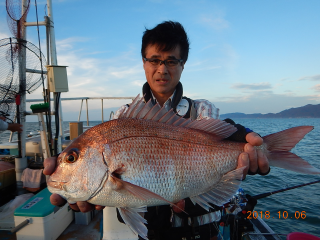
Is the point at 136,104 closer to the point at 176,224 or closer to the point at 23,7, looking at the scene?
the point at 176,224

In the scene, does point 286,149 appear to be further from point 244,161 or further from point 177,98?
point 177,98

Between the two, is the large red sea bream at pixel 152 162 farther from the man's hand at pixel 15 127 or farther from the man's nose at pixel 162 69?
the man's hand at pixel 15 127

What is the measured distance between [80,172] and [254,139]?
1.61m

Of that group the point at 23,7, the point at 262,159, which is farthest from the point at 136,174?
the point at 23,7

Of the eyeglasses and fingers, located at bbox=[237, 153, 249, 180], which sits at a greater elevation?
the eyeglasses

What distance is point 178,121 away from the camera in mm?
1933

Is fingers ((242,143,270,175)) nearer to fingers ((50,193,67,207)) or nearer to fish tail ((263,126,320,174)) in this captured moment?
fish tail ((263,126,320,174))

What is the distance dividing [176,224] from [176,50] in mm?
2126

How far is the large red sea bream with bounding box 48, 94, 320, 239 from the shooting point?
5.23 ft

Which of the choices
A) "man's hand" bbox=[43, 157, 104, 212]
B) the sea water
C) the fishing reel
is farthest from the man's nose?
the sea water

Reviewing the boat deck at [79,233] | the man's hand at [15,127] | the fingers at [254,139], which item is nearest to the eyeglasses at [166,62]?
the fingers at [254,139]

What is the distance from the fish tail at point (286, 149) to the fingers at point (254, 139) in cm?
13

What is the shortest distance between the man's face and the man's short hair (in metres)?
0.06

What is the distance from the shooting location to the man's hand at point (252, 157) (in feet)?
5.92
